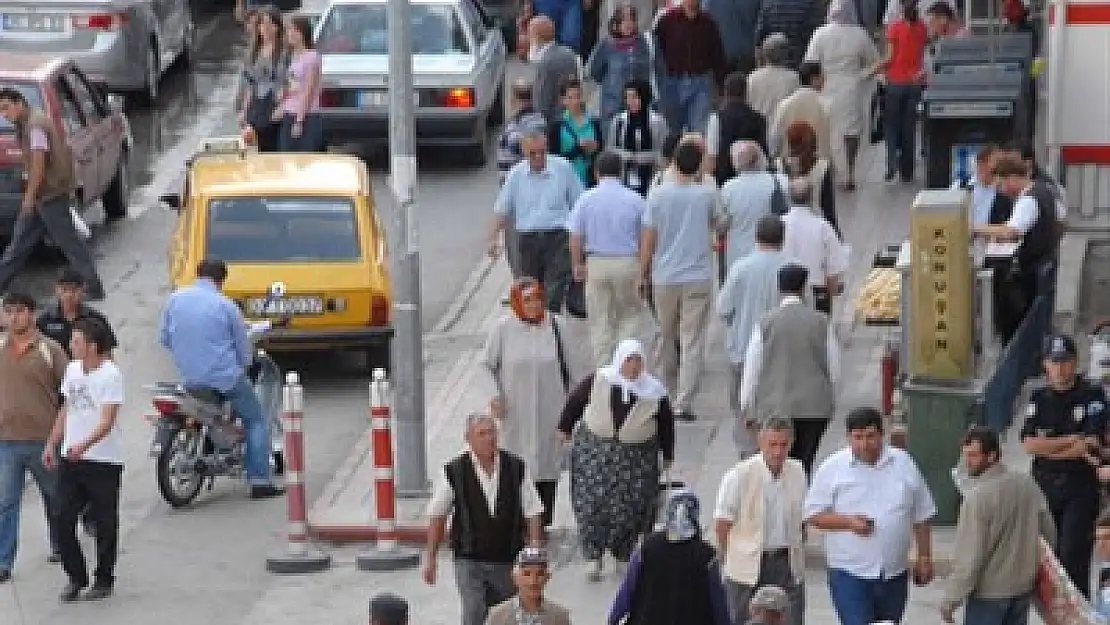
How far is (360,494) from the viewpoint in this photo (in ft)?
63.9

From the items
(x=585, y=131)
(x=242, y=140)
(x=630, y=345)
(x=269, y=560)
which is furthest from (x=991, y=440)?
(x=242, y=140)

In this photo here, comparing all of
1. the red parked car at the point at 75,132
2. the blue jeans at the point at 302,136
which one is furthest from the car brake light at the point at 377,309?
the blue jeans at the point at 302,136

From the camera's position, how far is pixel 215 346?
19250mm

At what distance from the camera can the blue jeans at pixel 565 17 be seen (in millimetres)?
31312

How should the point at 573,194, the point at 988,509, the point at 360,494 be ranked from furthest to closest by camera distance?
1. the point at 573,194
2. the point at 360,494
3. the point at 988,509

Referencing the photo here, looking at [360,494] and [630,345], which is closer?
[630,345]

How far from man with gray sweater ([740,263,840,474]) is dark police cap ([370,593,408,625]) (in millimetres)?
5022

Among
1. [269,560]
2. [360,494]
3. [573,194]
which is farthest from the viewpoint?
[573,194]

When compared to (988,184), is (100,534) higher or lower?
lower

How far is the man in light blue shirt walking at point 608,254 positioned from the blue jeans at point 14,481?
3.99 metres

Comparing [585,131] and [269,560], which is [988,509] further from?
[585,131]

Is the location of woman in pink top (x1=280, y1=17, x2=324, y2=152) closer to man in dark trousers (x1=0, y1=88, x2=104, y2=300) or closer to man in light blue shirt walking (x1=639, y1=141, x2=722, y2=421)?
man in dark trousers (x1=0, y1=88, x2=104, y2=300)

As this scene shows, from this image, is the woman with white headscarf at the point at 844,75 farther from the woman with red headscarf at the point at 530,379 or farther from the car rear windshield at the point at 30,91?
the woman with red headscarf at the point at 530,379

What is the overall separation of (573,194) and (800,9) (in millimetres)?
7308
